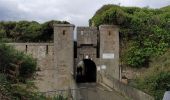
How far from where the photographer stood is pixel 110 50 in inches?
1544

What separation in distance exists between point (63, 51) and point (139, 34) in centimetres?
643

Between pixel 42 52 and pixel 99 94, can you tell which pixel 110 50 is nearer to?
pixel 42 52

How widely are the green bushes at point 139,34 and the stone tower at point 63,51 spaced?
3201 mm

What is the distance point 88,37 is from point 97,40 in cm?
98

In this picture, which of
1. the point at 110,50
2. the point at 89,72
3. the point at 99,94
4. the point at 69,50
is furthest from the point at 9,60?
the point at 89,72

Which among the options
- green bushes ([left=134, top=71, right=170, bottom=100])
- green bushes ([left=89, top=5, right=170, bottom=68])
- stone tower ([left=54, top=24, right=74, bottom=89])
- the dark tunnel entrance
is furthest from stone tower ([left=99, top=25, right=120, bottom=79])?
green bushes ([left=134, top=71, right=170, bottom=100])

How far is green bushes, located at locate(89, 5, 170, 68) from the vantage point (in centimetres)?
3862

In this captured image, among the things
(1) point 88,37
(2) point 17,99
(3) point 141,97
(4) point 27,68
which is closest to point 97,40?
(1) point 88,37

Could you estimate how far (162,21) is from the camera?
4022 centimetres

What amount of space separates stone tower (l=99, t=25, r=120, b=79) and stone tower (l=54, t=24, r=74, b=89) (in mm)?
2606

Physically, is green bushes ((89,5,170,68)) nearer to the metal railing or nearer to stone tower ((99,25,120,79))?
stone tower ((99,25,120,79))

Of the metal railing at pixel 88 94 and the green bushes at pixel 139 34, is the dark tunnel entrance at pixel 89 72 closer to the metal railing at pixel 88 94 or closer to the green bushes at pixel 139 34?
the green bushes at pixel 139 34

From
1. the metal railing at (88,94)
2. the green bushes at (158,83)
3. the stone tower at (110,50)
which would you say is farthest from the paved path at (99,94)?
the stone tower at (110,50)

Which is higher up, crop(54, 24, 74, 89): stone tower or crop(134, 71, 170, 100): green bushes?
crop(54, 24, 74, 89): stone tower
